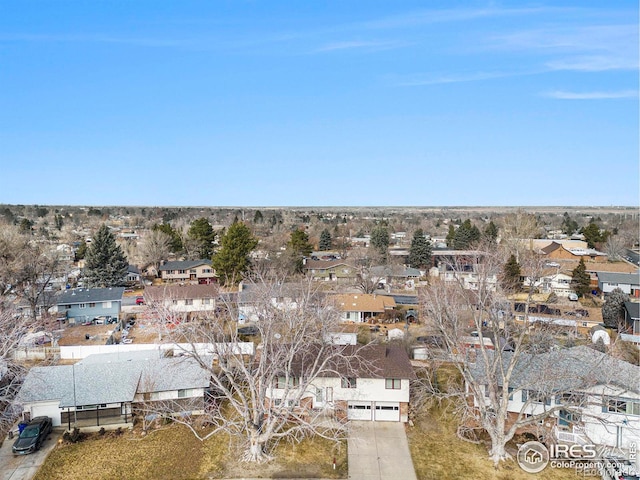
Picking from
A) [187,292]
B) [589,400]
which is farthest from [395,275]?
[589,400]

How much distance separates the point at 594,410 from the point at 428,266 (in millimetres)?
48316

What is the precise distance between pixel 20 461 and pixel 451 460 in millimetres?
19114

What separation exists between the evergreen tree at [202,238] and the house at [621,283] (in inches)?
2159

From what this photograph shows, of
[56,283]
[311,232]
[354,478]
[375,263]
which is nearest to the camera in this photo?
[354,478]

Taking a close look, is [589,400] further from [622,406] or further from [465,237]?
[465,237]

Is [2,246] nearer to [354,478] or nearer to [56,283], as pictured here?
[56,283]

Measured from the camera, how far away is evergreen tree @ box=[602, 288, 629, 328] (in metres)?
40.3

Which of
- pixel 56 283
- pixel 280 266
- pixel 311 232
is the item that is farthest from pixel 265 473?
pixel 311 232

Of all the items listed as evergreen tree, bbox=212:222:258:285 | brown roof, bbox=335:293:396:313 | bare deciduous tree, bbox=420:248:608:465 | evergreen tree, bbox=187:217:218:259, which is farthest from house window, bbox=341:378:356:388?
evergreen tree, bbox=187:217:218:259

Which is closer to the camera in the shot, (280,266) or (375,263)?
(280,266)

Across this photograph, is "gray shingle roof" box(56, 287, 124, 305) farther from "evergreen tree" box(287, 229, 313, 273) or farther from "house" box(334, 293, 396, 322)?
"evergreen tree" box(287, 229, 313, 273)

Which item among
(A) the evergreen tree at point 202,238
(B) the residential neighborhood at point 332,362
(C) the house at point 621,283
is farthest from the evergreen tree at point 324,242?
(C) the house at point 621,283

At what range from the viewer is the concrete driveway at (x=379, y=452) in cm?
1846

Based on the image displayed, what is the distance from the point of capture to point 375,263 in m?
63.7
